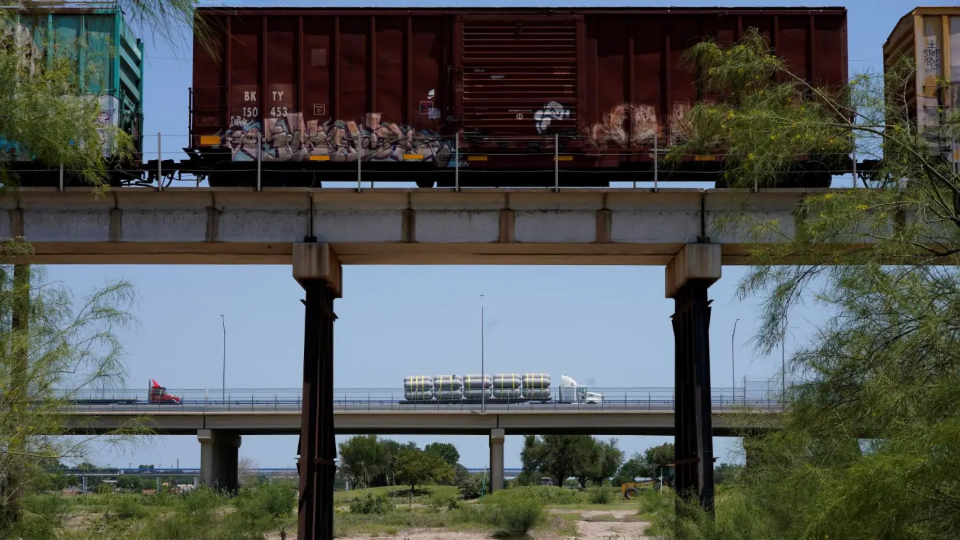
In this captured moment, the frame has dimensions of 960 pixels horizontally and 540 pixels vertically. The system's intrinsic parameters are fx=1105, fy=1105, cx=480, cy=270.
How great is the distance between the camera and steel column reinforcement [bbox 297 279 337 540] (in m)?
19.8

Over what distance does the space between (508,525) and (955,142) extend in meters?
25.2

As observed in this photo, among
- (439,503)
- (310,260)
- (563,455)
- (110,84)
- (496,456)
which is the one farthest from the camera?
(563,455)

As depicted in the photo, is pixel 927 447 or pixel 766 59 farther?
pixel 766 59

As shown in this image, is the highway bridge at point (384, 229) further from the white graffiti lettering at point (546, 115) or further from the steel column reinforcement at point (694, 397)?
the white graffiti lettering at point (546, 115)

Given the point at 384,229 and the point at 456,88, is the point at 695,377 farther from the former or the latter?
the point at 456,88

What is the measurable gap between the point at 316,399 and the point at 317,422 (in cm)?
42

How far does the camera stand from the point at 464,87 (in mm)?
23469

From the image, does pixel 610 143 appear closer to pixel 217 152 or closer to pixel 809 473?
pixel 217 152

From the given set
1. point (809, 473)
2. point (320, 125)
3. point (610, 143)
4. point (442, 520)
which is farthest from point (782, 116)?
point (442, 520)

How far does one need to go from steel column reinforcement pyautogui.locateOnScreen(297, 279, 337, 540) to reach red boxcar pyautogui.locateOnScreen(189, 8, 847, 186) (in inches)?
140

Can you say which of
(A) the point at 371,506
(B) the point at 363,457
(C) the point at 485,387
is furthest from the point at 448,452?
(A) the point at 371,506

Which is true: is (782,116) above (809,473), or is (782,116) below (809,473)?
above

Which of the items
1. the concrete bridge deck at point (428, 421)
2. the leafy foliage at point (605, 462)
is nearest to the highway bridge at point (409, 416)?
the concrete bridge deck at point (428, 421)

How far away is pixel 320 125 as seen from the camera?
927 inches
